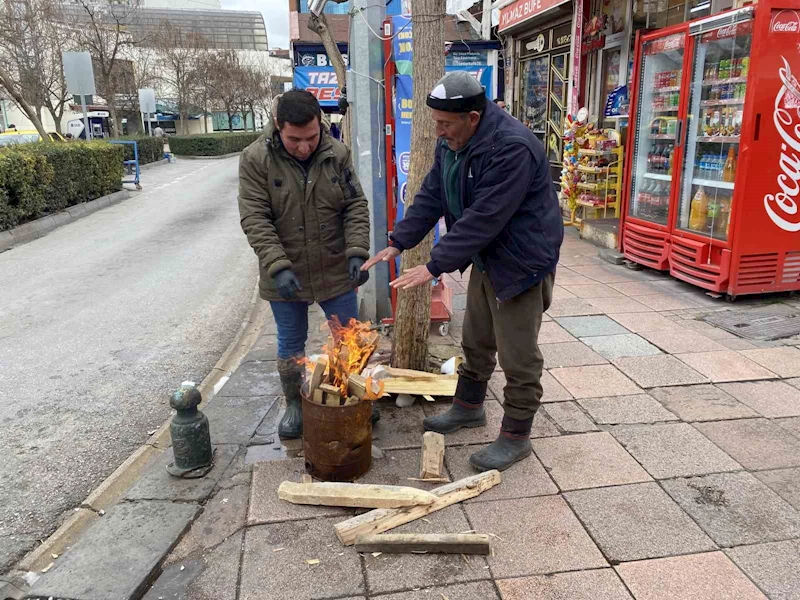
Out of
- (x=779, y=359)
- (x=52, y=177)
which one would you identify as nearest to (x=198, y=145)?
(x=52, y=177)

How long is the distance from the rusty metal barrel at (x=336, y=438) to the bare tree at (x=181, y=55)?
1387 inches

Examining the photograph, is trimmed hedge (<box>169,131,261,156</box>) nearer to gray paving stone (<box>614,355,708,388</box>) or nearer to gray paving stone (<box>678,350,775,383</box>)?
gray paving stone (<box>614,355,708,388</box>)

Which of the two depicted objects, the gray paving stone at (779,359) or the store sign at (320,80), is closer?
the gray paving stone at (779,359)

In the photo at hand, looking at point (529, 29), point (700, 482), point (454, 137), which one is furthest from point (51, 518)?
point (529, 29)

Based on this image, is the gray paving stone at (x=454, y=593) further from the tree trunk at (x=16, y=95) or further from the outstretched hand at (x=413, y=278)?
the tree trunk at (x=16, y=95)

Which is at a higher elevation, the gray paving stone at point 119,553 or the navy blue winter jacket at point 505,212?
the navy blue winter jacket at point 505,212

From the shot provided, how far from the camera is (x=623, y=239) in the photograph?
311 inches

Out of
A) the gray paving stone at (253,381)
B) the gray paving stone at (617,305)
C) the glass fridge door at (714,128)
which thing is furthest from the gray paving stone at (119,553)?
the glass fridge door at (714,128)

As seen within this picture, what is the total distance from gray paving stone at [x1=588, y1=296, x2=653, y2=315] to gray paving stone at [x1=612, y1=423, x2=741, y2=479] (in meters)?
2.48

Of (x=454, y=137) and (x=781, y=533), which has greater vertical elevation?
(x=454, y=137)

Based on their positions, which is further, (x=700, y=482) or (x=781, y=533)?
(x=700, y=482)

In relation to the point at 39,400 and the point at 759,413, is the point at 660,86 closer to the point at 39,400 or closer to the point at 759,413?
the point at 759,413

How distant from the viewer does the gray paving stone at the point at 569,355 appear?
4.84 m

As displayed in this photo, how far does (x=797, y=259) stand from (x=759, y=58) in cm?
197
